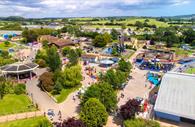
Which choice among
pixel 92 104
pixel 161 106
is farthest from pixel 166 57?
pixel 92 104

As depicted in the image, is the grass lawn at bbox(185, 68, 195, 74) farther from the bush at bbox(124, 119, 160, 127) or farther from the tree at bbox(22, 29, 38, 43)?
the tree at bbox(22, 29, 38, 43)

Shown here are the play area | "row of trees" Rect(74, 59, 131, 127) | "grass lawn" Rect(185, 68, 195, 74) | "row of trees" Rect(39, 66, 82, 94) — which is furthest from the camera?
the play area

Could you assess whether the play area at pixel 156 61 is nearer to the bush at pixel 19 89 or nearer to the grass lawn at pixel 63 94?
the grass lawn at pixel 63 94

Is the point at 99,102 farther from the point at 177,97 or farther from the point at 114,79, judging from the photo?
the point at 114,79

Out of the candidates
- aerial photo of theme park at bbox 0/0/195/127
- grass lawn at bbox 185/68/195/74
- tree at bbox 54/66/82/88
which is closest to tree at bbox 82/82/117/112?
aerial photo of theme park at bbox 0/0/195/127

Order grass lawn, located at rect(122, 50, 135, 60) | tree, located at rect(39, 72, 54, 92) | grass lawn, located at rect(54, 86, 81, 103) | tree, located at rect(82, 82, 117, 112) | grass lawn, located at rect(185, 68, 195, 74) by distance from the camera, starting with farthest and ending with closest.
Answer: grass lawn, located at rect(122, 50, 135, 60) → grass lawn, located at rect(185, 68, 195, 74) → tree, located at rect(39, 72, 54, 92) → grass lawn, located at rect(54, 86, 81, 103) → tree, located at rect(82, 82, 117, 112)

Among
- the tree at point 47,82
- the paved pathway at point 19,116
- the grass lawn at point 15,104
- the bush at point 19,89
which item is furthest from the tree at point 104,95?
the bush at point 19,89

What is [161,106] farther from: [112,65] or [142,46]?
[142,46]
